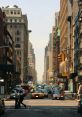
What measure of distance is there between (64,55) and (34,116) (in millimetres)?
121513

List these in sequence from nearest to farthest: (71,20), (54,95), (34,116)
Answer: (34,116) < (54,95) < (71,20)

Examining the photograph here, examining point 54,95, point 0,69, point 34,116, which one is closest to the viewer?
point 34,116

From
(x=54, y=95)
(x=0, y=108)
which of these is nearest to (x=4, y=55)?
(x=54, y=95)

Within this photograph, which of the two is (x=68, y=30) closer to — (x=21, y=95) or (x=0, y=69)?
(x=0, y=69)

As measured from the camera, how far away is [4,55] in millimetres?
139125

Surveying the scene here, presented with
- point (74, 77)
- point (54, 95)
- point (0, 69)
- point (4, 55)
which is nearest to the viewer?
point (54, 95)

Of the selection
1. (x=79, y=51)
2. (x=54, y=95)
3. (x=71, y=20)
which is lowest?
(x=54, y=95)

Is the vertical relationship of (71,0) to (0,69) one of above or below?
above

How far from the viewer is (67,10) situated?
522 ft

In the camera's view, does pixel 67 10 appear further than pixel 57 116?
Yes

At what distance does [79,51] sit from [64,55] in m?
37.7

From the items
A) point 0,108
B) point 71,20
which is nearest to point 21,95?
point 0,108

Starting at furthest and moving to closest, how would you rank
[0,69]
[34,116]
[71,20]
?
[71,20] → [0,69] → [34,116]

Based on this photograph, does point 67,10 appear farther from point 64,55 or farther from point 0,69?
point 0,69
